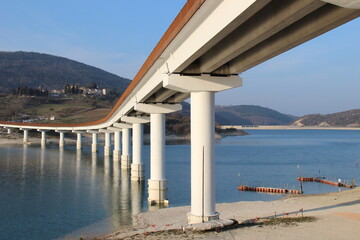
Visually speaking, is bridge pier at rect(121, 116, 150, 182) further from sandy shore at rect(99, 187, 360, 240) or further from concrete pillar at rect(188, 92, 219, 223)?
concrete pillar at rect(188, 92, 219, 223)

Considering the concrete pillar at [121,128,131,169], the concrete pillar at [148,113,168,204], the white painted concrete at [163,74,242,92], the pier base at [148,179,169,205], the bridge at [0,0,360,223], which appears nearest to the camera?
the bridge at [0,0,360,223]

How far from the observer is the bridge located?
13.6 metres

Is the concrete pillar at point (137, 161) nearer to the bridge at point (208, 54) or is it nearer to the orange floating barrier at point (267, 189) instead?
the orange floating barrier at point (267, 189)

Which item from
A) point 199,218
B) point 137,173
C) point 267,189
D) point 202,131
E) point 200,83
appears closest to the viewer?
point 200,83

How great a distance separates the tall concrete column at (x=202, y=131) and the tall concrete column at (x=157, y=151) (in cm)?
1469

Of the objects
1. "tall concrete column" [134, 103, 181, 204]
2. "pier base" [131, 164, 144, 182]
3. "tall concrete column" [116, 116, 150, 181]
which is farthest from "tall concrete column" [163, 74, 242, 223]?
"tall concrete column" [116, 116, 150, 181]

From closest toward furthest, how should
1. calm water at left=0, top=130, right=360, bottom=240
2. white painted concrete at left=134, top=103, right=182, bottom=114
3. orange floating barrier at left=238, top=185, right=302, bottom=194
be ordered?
1. calm water at left=0, top=130, right=360, bottom=240
2. white painted concrete at left=134, top=103, right=182, bottom=114
3. orange floating barrier at left=238, top=185, right=302, bottom=194

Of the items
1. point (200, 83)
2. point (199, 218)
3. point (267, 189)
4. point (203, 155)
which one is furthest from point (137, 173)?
point (200, 83)

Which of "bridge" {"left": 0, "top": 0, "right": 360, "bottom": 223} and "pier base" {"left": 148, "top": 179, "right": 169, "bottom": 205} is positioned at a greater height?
"bridge" {"left": 0, "top": 0, "right": 360, "bottom": 223}

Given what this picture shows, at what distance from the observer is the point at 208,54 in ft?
69.0

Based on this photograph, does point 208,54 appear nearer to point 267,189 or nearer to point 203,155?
point 203,155

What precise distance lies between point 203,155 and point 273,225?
18.6 ft

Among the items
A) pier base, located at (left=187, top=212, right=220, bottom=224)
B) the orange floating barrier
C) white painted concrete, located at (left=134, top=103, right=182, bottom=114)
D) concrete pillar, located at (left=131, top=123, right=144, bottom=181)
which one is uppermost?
white painted concrete, located at (left=134, top=103, right=182, bottom=114)

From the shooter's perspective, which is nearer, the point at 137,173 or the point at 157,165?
the point at 157,165
